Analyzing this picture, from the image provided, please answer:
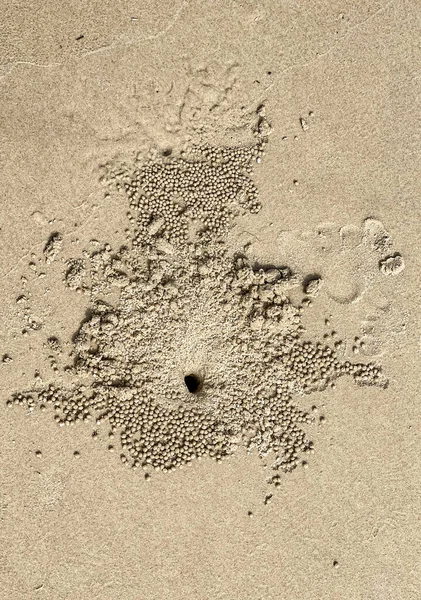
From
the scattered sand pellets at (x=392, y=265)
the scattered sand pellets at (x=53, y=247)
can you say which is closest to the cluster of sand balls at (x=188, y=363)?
the scattered sand pellets at (x=53, y=247)

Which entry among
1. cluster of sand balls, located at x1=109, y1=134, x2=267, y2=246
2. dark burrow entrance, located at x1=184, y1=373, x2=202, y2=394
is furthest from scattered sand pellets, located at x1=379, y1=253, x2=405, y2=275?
dark burrow entrance, located at x1=184, y1=373, x2=202, y2=394

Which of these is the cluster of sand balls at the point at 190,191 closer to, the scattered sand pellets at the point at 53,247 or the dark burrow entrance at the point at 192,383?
the scattered sand pellets at the point at 53,247

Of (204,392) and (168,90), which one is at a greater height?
(168,90)

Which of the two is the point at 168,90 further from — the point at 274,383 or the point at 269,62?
the point at 274,383

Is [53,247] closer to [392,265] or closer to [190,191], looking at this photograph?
[190,191]

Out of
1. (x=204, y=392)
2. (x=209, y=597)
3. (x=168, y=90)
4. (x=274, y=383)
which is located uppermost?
(x=168, y=90)

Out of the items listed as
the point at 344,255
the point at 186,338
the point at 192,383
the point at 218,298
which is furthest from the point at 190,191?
the point at 192,383

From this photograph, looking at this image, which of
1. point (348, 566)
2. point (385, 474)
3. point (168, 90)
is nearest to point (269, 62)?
point (168, 90)
